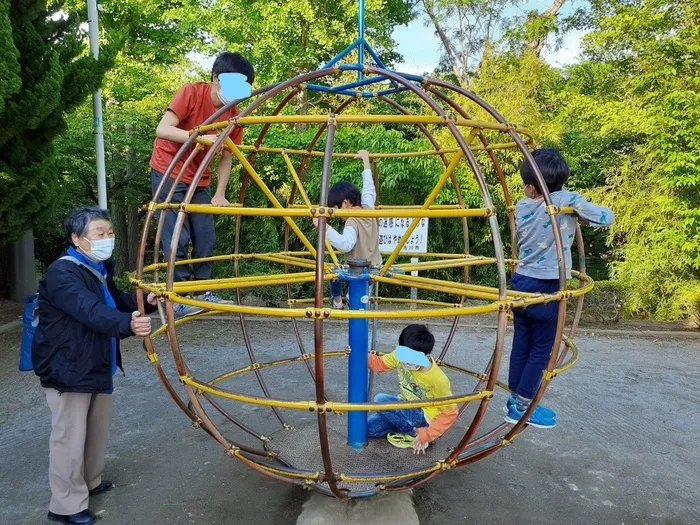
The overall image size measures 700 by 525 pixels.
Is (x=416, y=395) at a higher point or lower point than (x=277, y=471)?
higher

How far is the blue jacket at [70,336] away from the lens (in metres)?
2.50

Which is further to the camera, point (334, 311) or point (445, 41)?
point (445, 41)

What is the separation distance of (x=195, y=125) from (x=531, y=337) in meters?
1.97

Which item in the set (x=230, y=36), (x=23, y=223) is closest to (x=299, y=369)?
(x=23, y=223)

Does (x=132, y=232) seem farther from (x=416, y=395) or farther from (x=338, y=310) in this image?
(x=338, y=310)

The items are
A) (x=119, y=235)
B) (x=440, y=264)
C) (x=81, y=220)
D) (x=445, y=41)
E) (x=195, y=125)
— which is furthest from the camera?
(x=445, y=41)

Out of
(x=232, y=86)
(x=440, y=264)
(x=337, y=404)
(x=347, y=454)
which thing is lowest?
(x=347, y=454)

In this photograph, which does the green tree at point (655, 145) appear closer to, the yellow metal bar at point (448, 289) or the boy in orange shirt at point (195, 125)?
the yellow metal bar at point (448, 289)

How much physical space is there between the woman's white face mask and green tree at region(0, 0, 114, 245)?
12.5ft

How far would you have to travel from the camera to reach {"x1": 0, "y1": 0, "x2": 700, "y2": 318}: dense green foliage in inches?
242

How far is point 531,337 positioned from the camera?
2.82 metres

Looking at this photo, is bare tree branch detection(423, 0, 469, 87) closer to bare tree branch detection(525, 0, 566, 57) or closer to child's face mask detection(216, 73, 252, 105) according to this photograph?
bare tree branch detection(525, 0, 566, 57)

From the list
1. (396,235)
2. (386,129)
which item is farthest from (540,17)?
(396,235)

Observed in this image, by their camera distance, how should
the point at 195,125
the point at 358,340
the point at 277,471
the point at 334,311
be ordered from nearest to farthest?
the point at 334,311
the point at 277,471
the point at 358,340
the point at 195,125
